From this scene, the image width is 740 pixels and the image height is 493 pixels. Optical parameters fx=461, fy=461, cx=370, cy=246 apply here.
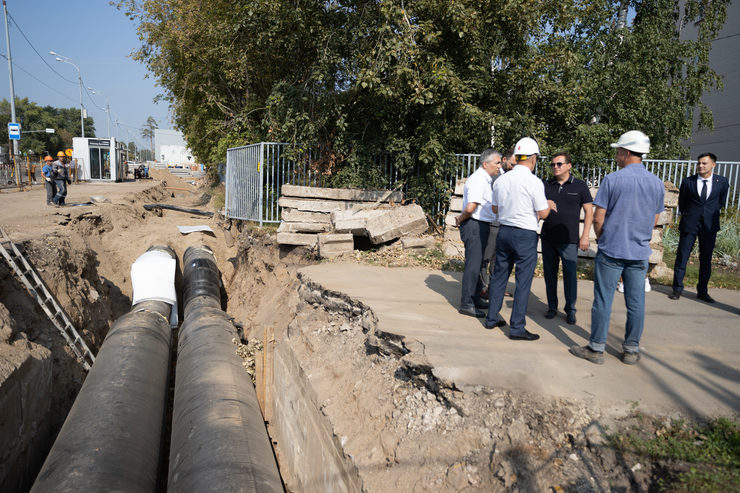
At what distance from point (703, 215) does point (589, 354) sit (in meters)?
3.28

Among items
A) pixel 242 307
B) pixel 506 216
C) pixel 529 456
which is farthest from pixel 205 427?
pixel 242 307

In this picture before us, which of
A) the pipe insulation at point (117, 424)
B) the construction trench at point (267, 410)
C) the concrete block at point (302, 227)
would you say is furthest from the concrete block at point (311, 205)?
the pipe insulation at point (117, 424)

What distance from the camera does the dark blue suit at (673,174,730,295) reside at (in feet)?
18.1

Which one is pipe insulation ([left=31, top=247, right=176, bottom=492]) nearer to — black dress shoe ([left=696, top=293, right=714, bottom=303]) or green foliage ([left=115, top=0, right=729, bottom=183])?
green foliage ([left=115, top=0, right=729, bottom=183])

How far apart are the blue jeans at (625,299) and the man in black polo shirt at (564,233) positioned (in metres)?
1.04

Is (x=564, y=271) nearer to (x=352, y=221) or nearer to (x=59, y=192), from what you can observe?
(x=352, y=221)

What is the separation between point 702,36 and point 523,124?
24.4 ft

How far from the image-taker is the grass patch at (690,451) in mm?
2256

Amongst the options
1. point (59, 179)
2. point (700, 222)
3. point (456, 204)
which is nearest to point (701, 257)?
point (700, 222)

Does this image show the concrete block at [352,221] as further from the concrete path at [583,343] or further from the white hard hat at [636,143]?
the white hard hat at [636,143]

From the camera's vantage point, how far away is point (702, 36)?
43.8ft

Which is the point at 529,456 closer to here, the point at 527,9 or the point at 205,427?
the point at 205,427

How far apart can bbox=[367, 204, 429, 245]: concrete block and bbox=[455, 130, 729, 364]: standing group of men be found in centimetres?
273

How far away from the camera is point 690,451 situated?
8.07 feet
